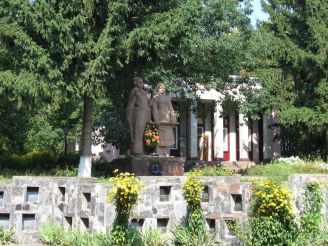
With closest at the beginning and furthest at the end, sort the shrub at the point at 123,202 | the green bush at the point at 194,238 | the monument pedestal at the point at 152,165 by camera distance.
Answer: the shrub at the point at 123,202 < the green bush at the point at 194,238 < the monument pedestal at the point at 152,165

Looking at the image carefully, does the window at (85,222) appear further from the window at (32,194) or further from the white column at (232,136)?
the white column at (232,136)

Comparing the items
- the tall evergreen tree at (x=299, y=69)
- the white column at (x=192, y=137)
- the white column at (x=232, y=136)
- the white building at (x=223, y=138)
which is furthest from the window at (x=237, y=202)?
the white column at (x=232, y=136)

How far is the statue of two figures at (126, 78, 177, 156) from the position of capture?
14.0 meters

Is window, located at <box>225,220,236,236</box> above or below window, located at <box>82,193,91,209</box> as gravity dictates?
below

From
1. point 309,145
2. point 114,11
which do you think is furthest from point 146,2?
point 309,145

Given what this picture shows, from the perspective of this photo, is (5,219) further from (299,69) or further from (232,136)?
(232,136)

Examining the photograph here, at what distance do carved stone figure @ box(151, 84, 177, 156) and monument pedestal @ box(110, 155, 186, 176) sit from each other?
16.8 inches

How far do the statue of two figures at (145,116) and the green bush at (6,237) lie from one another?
4.35 meters

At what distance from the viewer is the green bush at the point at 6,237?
34.4ft

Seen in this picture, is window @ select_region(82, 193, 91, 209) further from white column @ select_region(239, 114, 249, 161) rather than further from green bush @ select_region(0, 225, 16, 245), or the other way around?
white column @ select_region(239, 114, 249, 161)

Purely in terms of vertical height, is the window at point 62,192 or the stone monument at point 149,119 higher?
the stone monument at point 149,119

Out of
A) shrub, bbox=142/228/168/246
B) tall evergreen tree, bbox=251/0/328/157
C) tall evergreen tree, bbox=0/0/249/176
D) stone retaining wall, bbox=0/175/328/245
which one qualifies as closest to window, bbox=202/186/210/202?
stone retaining wall, bbox=0/175/328/245

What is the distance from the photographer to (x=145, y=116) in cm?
1407

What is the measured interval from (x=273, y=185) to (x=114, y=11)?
21.7 feet
